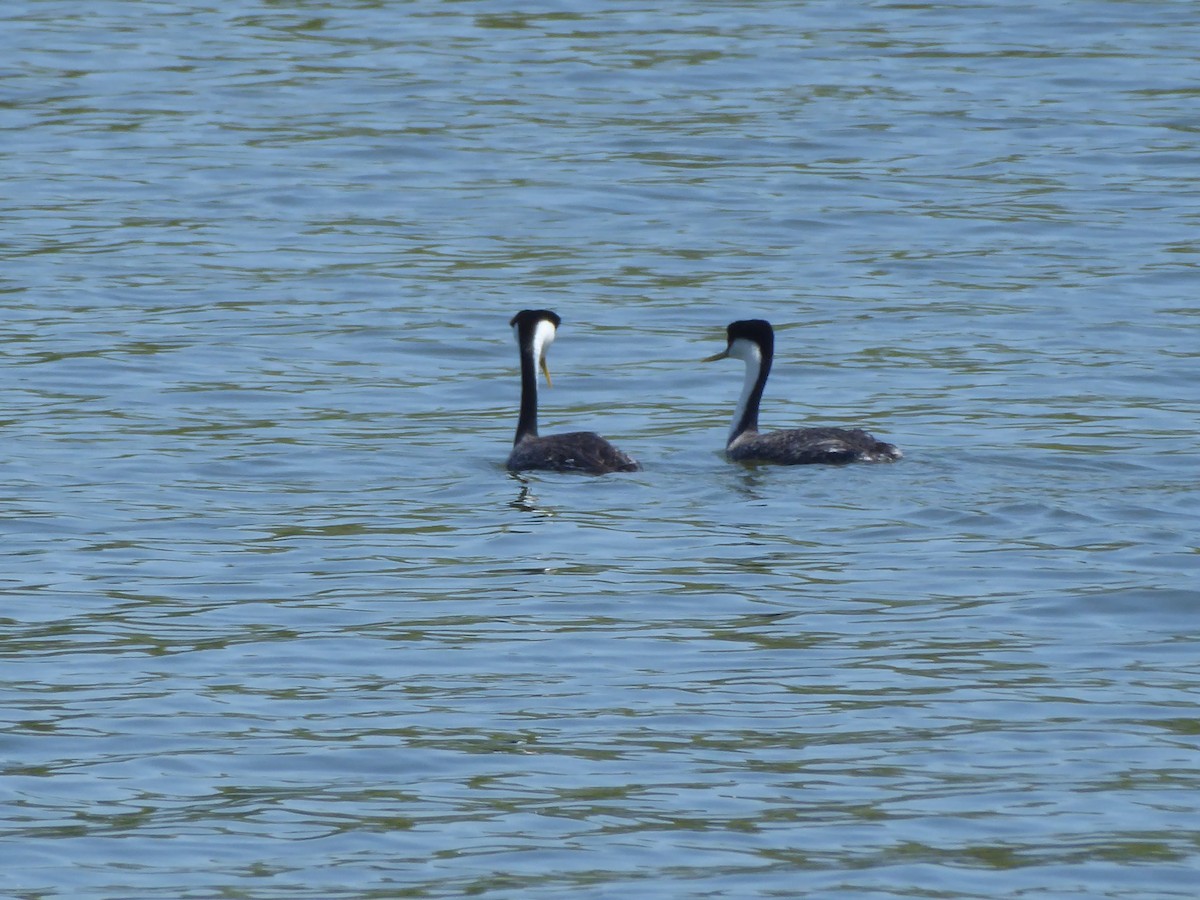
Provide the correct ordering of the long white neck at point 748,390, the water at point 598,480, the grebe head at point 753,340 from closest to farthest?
1. the water at point 598,480
2. the long white neck at point 748,390
3. the grebe head at point 753,340

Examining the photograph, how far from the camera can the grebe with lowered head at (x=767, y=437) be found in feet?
49.0

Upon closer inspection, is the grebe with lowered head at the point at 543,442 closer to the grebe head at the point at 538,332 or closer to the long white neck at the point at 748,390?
the grebe head at the point at 538,332

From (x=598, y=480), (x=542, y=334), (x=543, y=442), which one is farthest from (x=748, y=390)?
(x=598, y=480)

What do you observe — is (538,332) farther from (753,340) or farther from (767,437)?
(767,437)

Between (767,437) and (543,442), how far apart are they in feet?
4.75

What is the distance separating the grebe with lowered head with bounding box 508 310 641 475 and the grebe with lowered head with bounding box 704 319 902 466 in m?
0.88

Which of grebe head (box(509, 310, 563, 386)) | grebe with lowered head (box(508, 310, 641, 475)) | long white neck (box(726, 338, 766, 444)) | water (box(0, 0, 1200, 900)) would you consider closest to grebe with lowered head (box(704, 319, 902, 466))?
long white neck (box(726, 338, 766, 444))

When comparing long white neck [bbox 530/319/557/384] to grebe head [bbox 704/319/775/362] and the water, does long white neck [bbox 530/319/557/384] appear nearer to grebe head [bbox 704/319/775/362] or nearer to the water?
the water

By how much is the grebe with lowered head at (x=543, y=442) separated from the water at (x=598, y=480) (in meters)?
0.22

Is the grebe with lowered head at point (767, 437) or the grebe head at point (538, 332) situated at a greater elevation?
the grebe head at point (538, 332)

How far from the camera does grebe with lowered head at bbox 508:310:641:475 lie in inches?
592

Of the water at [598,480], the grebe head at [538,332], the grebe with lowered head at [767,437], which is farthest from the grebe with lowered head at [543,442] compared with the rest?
the grebe with lowered head at [767,437]

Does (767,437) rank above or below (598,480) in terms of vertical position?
above

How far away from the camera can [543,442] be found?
1542 centimetres
